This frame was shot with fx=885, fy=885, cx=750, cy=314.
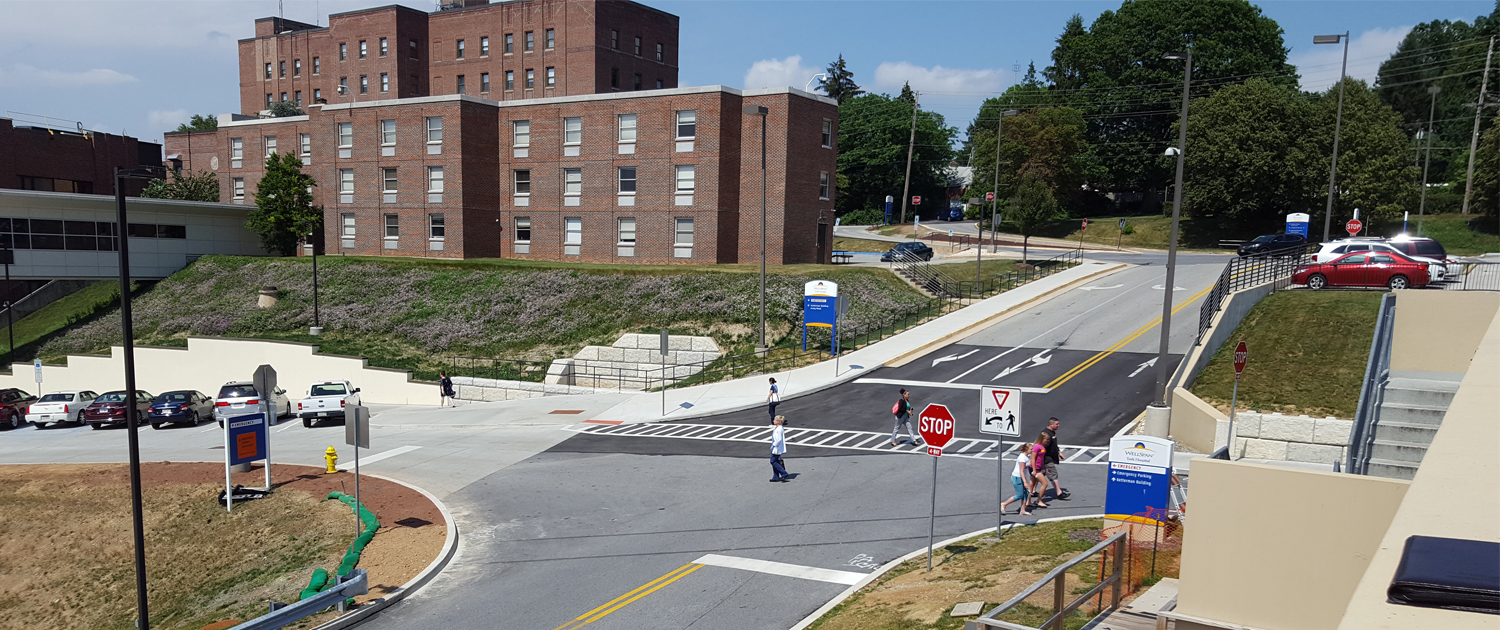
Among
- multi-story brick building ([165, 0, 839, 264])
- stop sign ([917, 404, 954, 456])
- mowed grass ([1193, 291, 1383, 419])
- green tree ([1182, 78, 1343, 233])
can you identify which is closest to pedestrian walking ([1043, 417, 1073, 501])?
stop sign ([917, 404, 954, 456])

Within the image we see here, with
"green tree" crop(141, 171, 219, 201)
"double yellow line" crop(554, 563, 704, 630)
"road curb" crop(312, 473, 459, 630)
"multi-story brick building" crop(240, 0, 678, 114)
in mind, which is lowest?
"road curb" crop(312, 473, 459, 630)

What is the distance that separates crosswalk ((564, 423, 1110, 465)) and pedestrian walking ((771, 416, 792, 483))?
3.87m

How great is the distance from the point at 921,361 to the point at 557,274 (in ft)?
67.4

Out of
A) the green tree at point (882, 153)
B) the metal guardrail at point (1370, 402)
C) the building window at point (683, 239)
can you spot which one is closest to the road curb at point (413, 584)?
the metal guardrail at point (1370, 402)

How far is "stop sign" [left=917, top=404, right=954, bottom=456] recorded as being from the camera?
1423 cm

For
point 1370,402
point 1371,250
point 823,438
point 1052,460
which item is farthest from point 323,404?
point 1371,250

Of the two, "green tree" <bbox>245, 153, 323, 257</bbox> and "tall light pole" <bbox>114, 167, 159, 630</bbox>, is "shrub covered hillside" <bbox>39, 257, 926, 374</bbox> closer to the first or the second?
"green tree" <bbox>245, 153, 323, 257</bbox>

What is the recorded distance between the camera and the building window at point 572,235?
51125mm

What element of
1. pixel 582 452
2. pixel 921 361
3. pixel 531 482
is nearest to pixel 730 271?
pixel 921 361

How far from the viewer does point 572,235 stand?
169ft

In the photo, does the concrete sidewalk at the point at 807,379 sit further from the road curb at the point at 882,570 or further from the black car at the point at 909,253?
the road curb at the point at 882,570

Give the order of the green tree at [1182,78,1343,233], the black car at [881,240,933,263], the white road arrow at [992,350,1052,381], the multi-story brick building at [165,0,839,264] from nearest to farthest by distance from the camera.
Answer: the white road arrow at [992,350,1052,381]
the multi-story brick building at [165,0,839,264]
the black car at [881,240,933,263]
the green tree at [1182,78,1343,233]

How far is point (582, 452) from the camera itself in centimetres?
2402

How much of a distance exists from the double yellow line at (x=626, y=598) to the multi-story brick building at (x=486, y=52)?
53304mm
